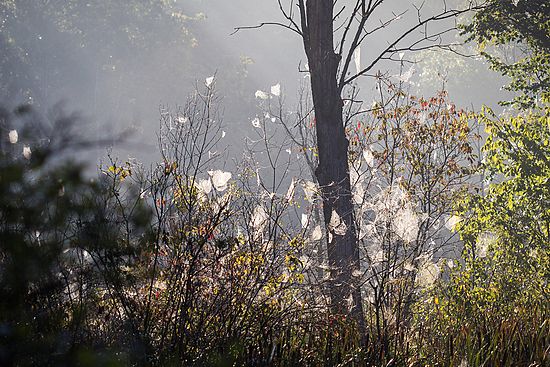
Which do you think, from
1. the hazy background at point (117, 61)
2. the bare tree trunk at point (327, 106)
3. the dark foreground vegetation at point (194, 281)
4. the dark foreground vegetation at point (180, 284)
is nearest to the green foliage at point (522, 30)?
the dark foreground vegetation at point (194, 281)

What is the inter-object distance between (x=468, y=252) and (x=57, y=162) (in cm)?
719

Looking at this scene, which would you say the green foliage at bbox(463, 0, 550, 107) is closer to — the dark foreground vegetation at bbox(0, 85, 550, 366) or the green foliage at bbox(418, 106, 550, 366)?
the green foliage at bbox(418, 106, 550, 366)

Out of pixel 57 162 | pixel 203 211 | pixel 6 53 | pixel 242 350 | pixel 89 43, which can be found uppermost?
pixel 89 43

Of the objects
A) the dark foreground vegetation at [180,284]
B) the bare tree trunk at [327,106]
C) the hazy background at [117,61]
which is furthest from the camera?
the hazy background at [117,61]

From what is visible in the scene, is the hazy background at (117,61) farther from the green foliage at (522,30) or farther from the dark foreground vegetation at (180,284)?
the dark foreground vegetation at (180,284)

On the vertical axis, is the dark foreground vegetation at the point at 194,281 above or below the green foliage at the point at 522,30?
below

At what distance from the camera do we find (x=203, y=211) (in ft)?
16.4

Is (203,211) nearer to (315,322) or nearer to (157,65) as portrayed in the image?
(315,322)

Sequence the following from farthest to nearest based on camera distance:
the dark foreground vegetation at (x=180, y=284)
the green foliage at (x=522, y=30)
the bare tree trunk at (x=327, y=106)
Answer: the green foliage at (x=522, y=30), the bare tree trunk at (x=327, y=106), the dark foreground vegetation at (x=180, y=284)

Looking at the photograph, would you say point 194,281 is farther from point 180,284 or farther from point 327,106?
point 327,106

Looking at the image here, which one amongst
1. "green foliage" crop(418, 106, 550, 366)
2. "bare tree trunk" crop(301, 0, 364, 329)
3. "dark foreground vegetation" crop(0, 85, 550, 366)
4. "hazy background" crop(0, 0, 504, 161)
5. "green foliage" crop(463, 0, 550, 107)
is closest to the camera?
"dark foreground vegetation" crop(0, 85, 550, 366)

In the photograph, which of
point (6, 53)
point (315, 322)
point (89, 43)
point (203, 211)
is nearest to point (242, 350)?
point (315, 322)

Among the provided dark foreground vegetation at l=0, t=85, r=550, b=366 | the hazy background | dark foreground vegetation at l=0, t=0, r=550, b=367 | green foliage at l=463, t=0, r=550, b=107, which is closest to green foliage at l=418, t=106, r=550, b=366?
dark foreground vegetation at l=0, t=0, r=550, b=367

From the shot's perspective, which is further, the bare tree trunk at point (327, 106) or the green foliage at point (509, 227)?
the green foliage at point (509, 227)
